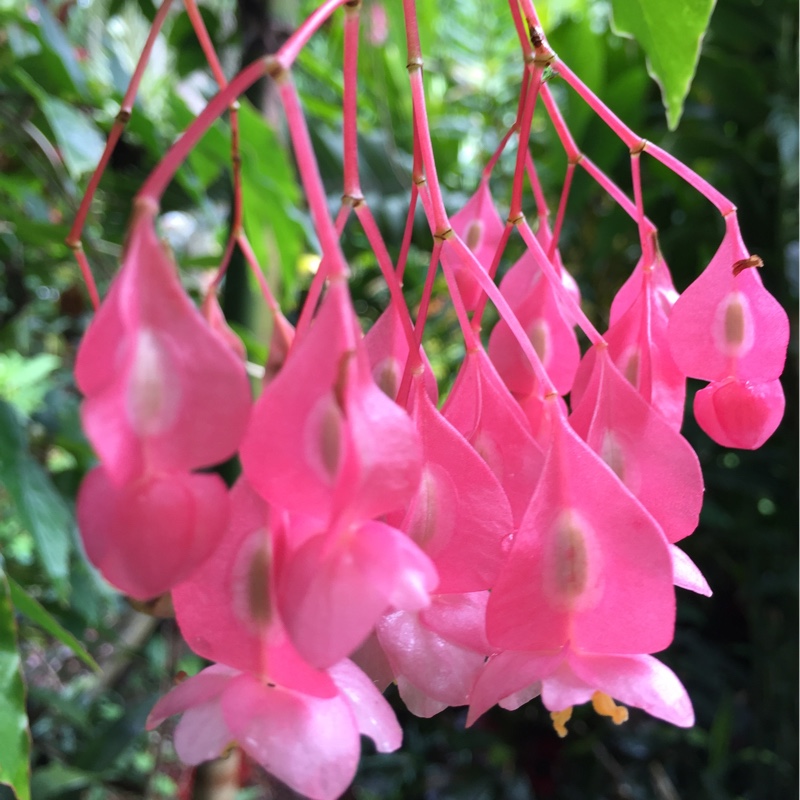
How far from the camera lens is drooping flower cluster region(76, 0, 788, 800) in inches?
5.6

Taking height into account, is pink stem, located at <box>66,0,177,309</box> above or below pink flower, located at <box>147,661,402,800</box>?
above

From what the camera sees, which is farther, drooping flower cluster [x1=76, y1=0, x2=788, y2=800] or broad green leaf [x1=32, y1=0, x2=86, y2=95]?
broad green leaf [x1=32, y1=0, x2=86, y2=95]

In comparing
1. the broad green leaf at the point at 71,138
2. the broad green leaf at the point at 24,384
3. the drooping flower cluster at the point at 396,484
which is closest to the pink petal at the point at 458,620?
the drooping flower cluster at the point at 396,484

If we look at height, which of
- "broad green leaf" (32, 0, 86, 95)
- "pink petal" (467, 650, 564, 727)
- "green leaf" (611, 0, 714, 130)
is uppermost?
"green leaf" (611, 0, 714, 130)

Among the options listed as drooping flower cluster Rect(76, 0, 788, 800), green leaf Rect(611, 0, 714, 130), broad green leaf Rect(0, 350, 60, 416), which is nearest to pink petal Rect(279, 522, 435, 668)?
drooping flower cluster Rect(76, 0, 788, 800)

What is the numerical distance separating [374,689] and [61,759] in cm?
73

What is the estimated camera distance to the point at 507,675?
188 mm

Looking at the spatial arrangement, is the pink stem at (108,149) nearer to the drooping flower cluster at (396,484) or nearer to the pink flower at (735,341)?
the drooping flower cluster at (396,484)

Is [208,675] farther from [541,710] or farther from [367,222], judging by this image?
[541,710]

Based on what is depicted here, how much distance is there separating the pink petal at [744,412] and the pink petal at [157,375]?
16 cm

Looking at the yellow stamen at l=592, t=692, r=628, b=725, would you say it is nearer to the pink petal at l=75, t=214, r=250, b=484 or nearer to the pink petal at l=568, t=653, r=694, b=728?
the pink petal at l=568, t=653, r=694, b=728

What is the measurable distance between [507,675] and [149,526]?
100mm

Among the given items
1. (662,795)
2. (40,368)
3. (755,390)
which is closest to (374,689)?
(755,390)

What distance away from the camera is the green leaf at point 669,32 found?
0.27 metres
